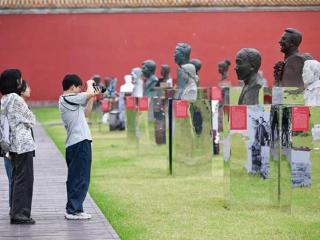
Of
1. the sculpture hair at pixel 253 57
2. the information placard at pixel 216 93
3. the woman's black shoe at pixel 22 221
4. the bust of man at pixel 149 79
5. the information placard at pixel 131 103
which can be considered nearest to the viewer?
the woman's black shoe at pixel 22 221

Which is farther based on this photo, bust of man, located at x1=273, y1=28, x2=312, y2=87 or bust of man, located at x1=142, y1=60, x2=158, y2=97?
bust of man, located at x1=142, y1=60, x2=158, y2=97

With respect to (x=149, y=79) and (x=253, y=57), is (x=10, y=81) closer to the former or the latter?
(x=253, y=57)

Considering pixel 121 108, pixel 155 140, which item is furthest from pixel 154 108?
pixel 121 108

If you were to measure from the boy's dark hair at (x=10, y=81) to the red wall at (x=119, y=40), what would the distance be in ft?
112

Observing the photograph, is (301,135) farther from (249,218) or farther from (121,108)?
(121,108)

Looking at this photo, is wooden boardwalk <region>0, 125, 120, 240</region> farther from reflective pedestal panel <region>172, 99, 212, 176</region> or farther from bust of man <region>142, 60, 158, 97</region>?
bust of man <region>142, 60, 158, 97</region>

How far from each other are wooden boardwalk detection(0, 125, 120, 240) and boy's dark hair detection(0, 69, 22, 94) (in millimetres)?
1334

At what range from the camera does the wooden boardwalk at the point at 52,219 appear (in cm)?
989

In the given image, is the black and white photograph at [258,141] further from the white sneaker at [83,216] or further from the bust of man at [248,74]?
the white sneaker at [83,216]

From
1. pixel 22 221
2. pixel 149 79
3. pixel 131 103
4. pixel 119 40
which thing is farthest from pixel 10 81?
pixel 119 40

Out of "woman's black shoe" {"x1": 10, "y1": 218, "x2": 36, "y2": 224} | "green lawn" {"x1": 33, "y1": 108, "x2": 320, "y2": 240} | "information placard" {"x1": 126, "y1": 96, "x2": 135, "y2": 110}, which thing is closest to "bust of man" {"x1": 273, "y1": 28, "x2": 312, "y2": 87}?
"green lawn" {"x1": 33, "y1": 108, "x2": 320, "y2": 240}

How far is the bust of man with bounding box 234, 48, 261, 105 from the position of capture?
40.8ft

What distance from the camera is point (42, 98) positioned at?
4506cm

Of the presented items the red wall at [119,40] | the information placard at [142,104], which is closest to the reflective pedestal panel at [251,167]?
the information placard at [142,104]
